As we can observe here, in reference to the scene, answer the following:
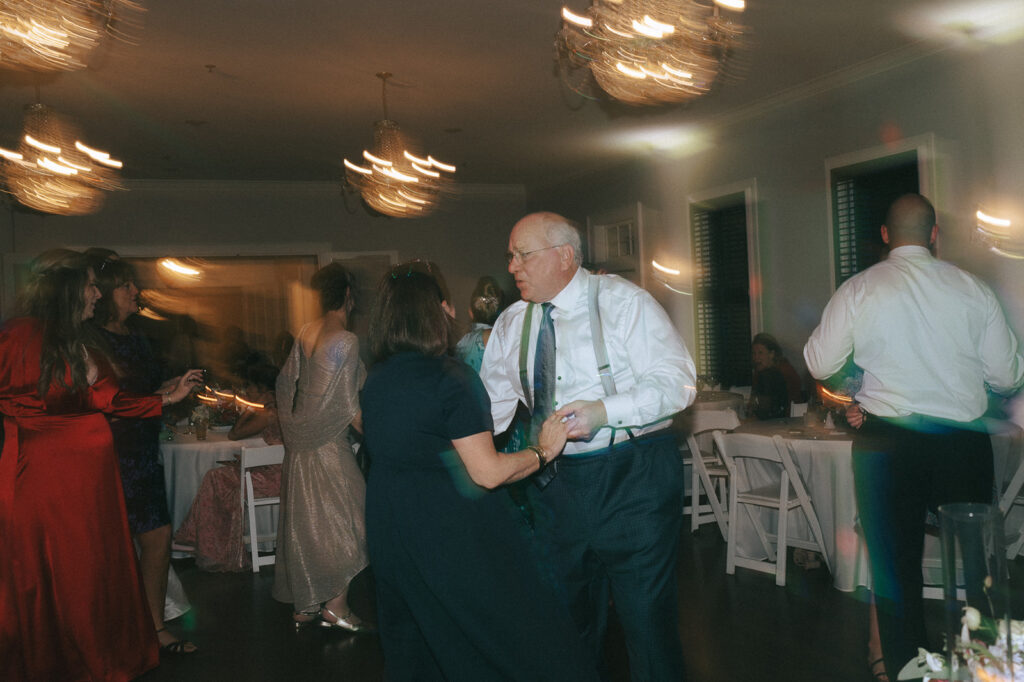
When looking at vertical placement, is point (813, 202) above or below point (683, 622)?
above

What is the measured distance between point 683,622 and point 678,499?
184 centimetres

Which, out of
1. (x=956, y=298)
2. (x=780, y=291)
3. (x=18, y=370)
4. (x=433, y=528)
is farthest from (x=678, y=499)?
(x=780, y=291)

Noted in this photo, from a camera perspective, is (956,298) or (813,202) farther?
(813,202)

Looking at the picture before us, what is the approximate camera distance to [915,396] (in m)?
2.66

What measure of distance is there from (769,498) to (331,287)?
2671 mm

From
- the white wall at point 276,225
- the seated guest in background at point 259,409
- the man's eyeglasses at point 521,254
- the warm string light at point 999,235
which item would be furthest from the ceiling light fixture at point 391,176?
the white wall at point 276,225

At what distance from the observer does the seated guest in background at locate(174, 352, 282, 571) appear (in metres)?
5.24

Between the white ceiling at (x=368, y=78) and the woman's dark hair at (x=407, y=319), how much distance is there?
3.10 m

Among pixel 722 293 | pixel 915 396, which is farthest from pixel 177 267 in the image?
pixel 915 396

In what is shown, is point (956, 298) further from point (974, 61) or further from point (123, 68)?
point (123, 68)

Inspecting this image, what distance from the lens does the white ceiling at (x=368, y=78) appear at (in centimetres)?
494

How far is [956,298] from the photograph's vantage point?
8.75 feet

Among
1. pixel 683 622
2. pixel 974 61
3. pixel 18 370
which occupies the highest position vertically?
pixel 974 61

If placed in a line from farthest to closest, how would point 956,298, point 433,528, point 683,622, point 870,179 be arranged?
point 870,179 → point 683,622 → point 956,298 → point 433,528
